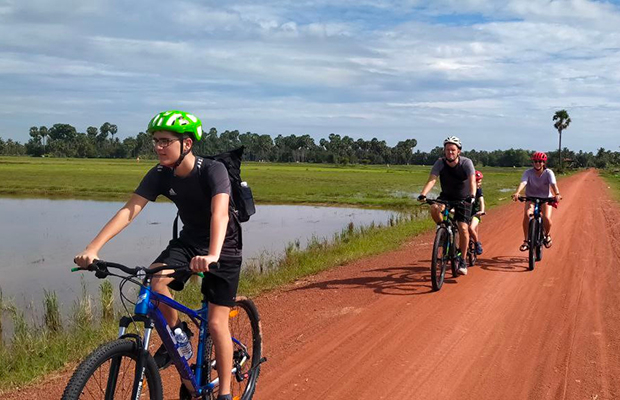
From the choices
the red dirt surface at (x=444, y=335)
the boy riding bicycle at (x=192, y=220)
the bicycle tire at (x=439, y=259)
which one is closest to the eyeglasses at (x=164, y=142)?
the boy riding bicycle at (x=192, y=220)

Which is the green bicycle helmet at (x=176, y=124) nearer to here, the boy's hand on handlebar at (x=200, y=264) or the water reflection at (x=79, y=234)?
the boy's hand on handlebar at (x=200, y=264)

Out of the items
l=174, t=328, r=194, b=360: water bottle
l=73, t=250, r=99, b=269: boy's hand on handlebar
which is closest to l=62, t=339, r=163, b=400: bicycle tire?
l=174, t=328, r=194, b=360: water bottle

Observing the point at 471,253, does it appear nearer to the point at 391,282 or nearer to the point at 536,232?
the point at 536,232

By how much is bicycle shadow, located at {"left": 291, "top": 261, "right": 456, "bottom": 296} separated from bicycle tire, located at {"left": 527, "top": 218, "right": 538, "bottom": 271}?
161 centimetres

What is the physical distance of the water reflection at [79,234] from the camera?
11.2 m

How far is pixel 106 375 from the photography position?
9.61 ft

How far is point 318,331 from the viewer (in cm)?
610

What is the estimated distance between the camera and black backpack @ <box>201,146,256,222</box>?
3.67 meters

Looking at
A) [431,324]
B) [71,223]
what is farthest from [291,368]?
[71,223]

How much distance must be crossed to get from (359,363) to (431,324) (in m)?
1.46

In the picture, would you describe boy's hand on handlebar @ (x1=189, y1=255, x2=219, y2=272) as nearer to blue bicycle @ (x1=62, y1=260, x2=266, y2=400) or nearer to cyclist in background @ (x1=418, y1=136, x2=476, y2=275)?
blue bicycle @ (x1=62, y1=260, x2=266, y2=400)

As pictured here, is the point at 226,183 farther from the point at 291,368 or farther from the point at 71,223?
the point at 71,223

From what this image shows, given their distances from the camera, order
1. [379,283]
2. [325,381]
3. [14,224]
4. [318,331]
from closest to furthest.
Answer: [325,381] → [318,331] → [379,283] → [14,224]

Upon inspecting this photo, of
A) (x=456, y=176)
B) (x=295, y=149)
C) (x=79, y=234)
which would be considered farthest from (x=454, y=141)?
(x=295, y=149)
